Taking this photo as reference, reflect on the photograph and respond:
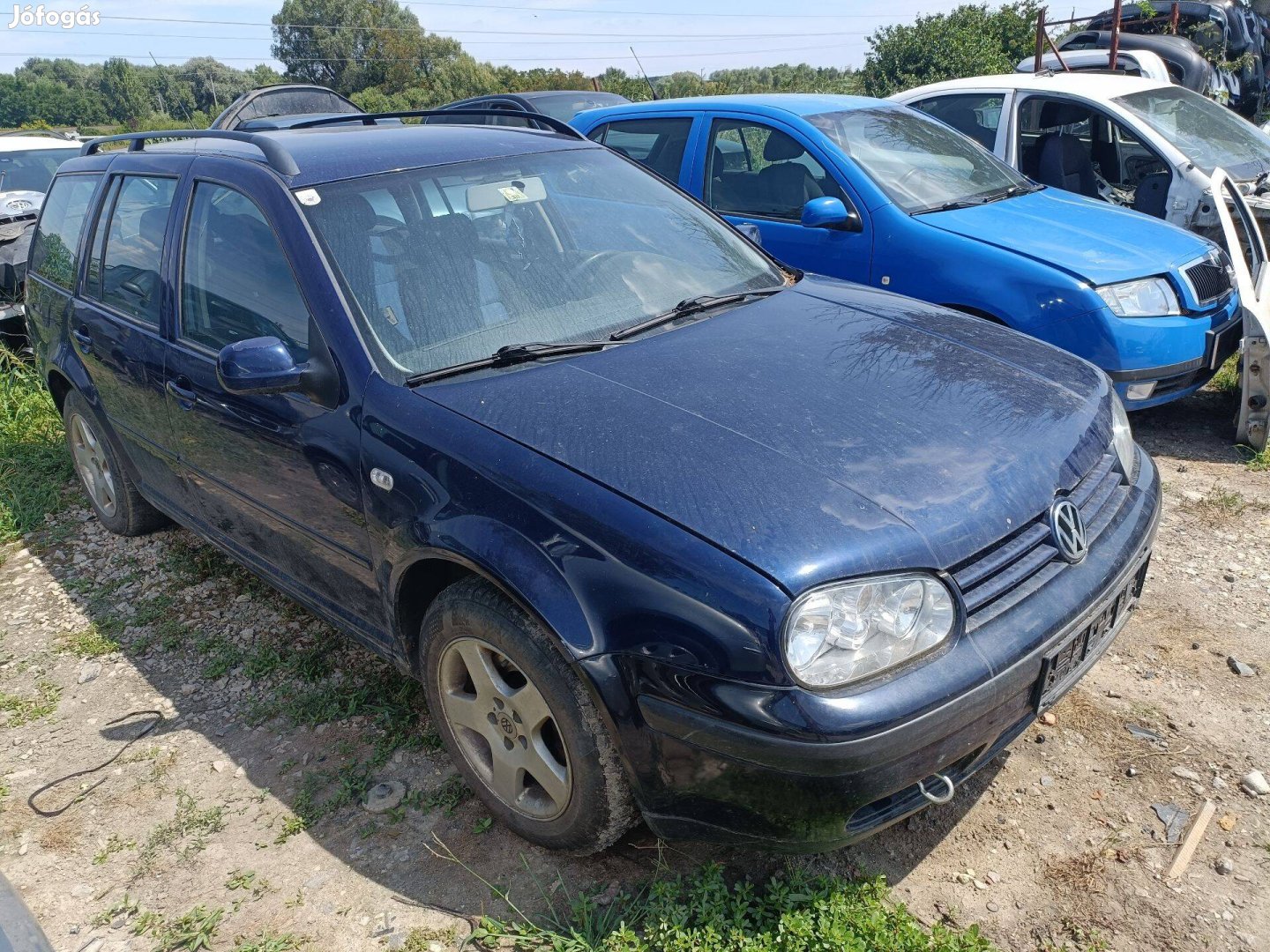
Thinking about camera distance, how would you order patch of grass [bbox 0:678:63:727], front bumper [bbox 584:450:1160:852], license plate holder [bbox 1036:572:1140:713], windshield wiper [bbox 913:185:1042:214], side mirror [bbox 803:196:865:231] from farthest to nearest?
windshield wiper [bbox 913:185:1042:214] < side mirror [bbox 803:196:865:231] < patch of grass [bbox 0:678:63:727] < license plate holder [bbox 1036:572:1140:713] < front bumper [bbox 584:450:1160:852]

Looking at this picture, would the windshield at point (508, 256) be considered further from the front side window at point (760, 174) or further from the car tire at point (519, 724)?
the front side window at point (760, 174)

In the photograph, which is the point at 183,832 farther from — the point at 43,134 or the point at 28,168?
the point at 43,134

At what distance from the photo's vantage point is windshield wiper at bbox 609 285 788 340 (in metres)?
2.96

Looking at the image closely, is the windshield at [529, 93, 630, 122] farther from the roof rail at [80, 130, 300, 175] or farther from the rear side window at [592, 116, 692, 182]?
the roof rail at [80, 130, 300, 175]

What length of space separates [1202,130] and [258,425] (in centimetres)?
647

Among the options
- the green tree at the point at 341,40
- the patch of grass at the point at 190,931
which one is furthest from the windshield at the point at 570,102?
the green tree at the point at 341,40

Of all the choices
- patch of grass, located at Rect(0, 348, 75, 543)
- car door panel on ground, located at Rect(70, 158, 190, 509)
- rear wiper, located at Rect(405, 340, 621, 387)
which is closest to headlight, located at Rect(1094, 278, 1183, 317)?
rear wiper, located at Rect(405, 340, 621, 387)

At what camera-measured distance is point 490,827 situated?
9.03ft

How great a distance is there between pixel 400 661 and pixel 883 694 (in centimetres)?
148

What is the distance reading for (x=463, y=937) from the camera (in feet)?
7.96

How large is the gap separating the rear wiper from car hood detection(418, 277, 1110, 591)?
0.04 m

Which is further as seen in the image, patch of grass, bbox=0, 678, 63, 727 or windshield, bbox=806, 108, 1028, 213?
windshield, bbox=806, 108, 1028, 213

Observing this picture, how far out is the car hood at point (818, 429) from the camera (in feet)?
6.95

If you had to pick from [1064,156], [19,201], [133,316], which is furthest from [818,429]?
[19,201]
